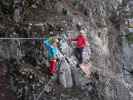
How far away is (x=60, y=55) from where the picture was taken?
1788 cm

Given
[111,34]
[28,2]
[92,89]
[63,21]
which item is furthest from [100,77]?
[111,34]

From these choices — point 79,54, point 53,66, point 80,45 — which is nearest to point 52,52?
point 53,66

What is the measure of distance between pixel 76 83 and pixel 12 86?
3.13m

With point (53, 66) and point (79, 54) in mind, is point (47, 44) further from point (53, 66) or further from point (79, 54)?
point (79, 54)

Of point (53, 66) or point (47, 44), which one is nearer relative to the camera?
point (53, 66)

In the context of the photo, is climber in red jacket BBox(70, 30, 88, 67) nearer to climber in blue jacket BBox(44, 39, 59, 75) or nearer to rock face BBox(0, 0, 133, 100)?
rock face BBox(0, 0, 133, 100)

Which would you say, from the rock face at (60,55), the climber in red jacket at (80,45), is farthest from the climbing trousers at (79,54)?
the rock face at (60,55)

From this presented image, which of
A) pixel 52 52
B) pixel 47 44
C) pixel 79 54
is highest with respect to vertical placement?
pixel 47 44

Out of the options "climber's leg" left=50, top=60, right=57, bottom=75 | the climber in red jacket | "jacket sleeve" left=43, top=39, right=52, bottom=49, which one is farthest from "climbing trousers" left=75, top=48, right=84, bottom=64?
"climber's leg" left=50, top=60, right=57, bottom=75

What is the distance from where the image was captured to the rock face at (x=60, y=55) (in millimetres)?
16531

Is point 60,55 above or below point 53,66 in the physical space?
above

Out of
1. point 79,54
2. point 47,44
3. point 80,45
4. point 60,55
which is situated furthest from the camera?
point 79,54

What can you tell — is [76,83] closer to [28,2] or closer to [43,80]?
[43,80]

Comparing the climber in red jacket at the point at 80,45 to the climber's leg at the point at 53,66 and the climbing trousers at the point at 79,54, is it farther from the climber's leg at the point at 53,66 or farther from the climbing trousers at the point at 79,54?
the climber's leg at the point at 53,66
